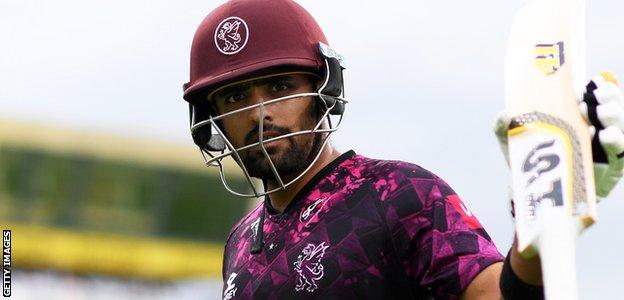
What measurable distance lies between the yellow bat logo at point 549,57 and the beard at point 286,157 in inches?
60.6

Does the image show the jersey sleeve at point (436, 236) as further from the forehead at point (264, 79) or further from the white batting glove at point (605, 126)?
the white batting glove at point (605, 126)

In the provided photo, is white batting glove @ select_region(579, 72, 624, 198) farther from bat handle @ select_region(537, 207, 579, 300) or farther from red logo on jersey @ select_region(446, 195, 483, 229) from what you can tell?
red logo on jersey @ select_region(446, 195, 483, 229)

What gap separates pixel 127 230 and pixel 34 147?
380 cm

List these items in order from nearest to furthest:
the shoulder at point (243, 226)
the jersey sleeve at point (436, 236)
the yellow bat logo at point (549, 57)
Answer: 1. the yellow bat logo at point (549, 57)
2. the jersey sleeve at point (436, 236)
3. the shoulder at point (243, 226)

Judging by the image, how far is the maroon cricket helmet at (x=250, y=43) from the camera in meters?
5.85

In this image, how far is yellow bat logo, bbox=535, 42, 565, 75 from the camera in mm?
4242

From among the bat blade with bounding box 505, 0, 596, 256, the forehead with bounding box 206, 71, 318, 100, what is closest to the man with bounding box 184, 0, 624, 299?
the forehead with bounding box 206, 71, 318, 100

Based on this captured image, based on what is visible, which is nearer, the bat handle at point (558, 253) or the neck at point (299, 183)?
the bat handle at point (558, 253)

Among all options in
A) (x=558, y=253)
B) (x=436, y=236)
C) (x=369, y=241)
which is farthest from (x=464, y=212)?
(x=558, y=253)

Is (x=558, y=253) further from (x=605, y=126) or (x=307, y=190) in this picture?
(x=307, y=190)

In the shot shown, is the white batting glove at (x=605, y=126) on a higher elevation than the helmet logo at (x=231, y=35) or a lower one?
lower

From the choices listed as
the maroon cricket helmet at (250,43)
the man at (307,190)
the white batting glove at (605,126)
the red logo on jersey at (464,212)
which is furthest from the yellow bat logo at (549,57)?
the maroon cricket helmet at (250,43)

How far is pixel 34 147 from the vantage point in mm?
34625

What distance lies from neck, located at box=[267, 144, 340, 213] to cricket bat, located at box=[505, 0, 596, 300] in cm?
151
